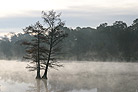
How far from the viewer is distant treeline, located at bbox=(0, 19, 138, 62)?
120625mm

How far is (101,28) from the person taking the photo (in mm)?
141000

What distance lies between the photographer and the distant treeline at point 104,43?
121 m

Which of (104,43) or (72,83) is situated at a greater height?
(72,83)

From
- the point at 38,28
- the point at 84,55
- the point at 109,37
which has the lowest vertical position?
the point at 84,55

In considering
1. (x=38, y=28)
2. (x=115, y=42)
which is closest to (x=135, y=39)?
(x=115, y=42)

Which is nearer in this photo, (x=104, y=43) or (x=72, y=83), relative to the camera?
(x=72, y=83)

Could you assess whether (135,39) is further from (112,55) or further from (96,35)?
(96,35)

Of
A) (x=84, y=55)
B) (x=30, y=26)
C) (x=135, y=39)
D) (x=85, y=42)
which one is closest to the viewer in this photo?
(x=30, y=26)

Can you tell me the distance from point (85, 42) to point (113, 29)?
15.4m

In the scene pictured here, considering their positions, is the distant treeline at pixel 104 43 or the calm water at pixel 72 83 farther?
the distant treeline at pixel 104 43

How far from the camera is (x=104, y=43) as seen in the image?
13350 cm

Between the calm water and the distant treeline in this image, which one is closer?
the calm water

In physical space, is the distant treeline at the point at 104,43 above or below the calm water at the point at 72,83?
below

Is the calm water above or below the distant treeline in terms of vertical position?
above
